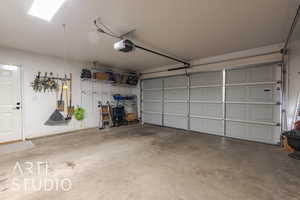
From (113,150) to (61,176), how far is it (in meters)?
1.29

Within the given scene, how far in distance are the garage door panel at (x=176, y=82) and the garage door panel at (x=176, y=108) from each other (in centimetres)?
80

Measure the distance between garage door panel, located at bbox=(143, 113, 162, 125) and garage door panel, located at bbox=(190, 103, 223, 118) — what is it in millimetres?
1707

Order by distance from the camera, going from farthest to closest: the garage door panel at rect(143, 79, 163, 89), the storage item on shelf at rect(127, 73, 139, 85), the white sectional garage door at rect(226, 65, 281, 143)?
1. the storage item on shelf at rect(127, 73, 139, 85)
2. the garage door panel at rect(143, 79, 163, 89)
3. the white sectional garage door at rect(226, 65, 281, 143)

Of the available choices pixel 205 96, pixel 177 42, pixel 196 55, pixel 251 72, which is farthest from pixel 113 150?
pixel 251 72

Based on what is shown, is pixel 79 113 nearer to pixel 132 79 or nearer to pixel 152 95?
pixel 132 79

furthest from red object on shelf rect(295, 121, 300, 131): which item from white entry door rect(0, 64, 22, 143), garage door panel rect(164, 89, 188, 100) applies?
white entry door rect(0, 64, 22, 143)

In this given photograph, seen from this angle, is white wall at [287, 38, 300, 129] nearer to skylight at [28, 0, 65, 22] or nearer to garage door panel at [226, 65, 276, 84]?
garage door panel at [226, 65, 276, 84]

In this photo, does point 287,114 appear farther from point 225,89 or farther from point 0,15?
point 0,15

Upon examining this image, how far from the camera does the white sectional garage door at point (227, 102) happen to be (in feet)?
12.8

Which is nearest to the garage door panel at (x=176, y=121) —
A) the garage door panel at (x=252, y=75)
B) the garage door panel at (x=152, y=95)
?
the garage door panel at (x=152, y=95)

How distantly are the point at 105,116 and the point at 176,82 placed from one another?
339 centimetres

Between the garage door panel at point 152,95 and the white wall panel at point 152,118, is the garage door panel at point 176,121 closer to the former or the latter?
the white wall panel at point 152,118

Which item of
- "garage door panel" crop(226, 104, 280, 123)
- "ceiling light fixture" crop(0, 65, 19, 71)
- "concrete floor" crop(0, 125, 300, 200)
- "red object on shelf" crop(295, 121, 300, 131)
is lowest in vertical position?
"concrete floor" crop(0, 125, 300, 200)

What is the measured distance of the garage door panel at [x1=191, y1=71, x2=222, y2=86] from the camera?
4.80 m
